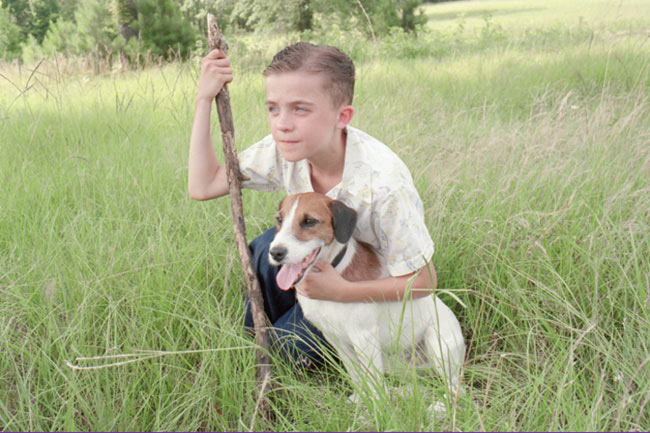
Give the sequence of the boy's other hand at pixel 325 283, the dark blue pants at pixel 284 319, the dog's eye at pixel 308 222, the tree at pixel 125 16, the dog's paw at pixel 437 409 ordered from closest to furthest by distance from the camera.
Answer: the dog's paw at pixel 437 409 < the dog's eye at pixel 308 222 < the boy's other hand at pixel 325 283 < the dark blue pants at pixel 284 319 < the tree at pixel 125 16

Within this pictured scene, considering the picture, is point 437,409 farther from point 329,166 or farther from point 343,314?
point 329,166

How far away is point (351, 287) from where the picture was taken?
191cm

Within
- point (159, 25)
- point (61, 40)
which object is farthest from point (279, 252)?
point (61, 40)

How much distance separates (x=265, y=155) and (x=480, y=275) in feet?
3.95

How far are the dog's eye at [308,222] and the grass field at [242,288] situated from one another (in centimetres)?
51

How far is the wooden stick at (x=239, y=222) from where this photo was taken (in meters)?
1.95

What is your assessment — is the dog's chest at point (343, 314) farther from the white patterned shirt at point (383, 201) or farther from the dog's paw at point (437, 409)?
the dog's paw at point (437, 409)

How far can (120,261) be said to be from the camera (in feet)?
7.72

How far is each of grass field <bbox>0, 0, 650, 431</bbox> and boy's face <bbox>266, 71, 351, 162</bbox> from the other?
0.77 m

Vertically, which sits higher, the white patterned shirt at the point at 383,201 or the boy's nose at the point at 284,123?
the boy's nose at the point at 284,123

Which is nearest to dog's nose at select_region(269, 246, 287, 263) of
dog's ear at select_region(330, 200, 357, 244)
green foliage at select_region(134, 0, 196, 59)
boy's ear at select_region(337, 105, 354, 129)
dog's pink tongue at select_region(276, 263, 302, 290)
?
dog's pink tongue at select_region(276, 263, 302, 290)

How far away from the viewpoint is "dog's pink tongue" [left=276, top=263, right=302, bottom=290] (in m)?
1.76

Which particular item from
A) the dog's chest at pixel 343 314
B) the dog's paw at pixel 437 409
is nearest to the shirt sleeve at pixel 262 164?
the dog's chest at pixel 343 314

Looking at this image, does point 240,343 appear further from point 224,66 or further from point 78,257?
point 224,66
